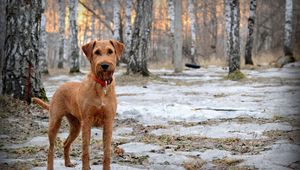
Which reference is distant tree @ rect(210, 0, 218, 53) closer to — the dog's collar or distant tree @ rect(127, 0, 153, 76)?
distant tree @ rect(127, 0, 153, 76)

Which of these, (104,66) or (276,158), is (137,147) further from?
(104,66)

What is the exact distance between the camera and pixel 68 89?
4695 mm

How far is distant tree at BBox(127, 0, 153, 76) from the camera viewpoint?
17.7 metres

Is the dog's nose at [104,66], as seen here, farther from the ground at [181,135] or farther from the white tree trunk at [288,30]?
the white tree trunk at [288,30]

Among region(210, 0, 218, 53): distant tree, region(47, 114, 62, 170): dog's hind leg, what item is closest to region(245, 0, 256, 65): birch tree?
region(210, 0, 218, 53): distant tree

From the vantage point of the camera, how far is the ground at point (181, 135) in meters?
5.06

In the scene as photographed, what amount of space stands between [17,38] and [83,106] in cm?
474

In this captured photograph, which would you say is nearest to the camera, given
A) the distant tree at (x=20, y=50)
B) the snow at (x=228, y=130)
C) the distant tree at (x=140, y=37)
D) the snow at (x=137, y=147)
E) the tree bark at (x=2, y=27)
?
the snow at (x=137, y=147)

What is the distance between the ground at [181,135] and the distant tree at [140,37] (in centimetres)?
732

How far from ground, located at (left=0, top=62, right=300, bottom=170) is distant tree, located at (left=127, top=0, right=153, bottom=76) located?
7322 millimetres

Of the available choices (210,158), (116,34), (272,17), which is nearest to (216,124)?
(210,158)

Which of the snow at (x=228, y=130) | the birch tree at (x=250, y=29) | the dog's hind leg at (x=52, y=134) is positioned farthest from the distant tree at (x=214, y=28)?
the dog's hind leg at (x=52, y=134)

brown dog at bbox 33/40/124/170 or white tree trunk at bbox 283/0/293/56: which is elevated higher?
white tree trunk at bbox 283/0/293/56

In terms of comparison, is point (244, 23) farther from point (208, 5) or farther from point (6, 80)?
point (6, 80)
